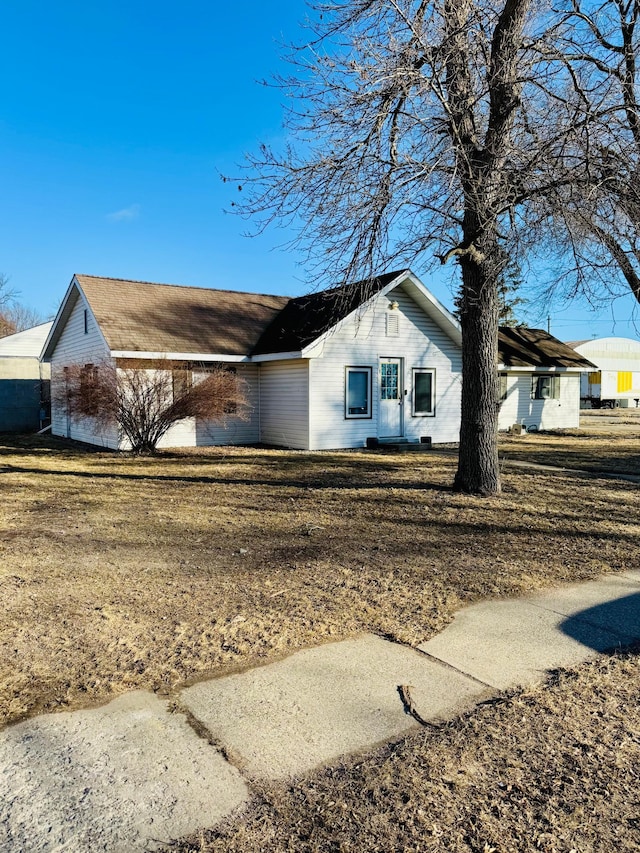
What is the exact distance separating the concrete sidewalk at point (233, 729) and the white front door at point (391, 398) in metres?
12.8

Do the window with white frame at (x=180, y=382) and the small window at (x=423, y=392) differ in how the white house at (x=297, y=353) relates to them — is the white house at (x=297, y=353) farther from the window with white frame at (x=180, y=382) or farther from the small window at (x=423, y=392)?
the window with white frame at (x=180, y=382)

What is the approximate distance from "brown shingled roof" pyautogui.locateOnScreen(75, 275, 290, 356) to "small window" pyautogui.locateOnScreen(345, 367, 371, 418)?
3.00 meters

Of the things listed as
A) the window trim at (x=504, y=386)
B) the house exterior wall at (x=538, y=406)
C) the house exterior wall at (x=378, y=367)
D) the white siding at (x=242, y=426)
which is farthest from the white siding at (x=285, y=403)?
the window trim at (x=504, y=386)

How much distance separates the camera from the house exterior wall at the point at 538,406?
22.6 metres

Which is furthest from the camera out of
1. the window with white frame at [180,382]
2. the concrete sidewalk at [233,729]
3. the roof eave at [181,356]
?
the roof eave at [181,356]

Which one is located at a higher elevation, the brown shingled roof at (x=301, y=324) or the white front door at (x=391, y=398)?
the brown shingled roof at (x=301, y=324)

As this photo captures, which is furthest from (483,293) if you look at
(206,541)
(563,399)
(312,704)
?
(563,399)

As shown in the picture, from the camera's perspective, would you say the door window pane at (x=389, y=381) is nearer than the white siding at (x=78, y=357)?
No

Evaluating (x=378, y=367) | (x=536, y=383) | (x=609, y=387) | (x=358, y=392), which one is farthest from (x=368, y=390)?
(x=609, y=387)

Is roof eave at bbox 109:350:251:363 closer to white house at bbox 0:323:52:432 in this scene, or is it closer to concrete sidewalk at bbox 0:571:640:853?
white house at bbox 0:323:52:432

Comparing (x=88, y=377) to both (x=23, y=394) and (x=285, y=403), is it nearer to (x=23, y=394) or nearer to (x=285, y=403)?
(x=285, y=403)

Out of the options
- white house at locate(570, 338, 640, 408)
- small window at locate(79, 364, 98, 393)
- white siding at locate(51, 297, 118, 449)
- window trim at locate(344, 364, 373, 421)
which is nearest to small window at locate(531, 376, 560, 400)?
window trim at locate(344, 364, 373, 421)

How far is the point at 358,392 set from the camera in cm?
1639

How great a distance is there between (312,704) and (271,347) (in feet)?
45.6
